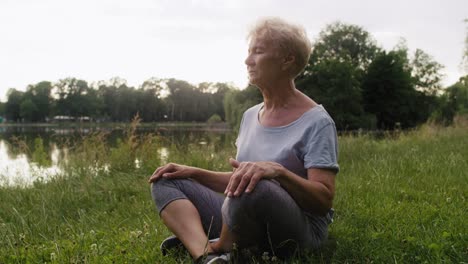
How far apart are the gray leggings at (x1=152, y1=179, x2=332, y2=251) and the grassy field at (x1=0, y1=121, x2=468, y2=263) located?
11 cm

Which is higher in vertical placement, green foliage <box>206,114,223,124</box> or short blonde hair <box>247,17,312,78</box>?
short blonde hair <box>247,17,312,78</box>

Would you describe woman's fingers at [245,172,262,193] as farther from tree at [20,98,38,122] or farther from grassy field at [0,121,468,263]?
tree at [20,98,38,122]

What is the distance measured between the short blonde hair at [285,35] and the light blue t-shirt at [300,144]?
30 cm

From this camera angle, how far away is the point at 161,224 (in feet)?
10.7

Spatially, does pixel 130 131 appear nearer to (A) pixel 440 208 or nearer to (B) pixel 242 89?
(A) pixel 440 208

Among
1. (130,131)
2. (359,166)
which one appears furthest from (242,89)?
(359,166)

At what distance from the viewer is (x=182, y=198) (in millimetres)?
2266

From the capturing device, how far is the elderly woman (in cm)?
186

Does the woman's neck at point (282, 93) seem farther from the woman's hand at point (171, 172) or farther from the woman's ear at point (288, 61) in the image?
the woman's hand at point (171, 172)

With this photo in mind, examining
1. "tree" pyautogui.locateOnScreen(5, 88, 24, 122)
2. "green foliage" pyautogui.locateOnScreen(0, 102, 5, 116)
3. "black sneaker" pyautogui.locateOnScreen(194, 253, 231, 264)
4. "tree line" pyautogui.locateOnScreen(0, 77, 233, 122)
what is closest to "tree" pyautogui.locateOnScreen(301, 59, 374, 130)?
"black sneaker" pyautogui.locateOnScreen(194, 253, 231, 264)

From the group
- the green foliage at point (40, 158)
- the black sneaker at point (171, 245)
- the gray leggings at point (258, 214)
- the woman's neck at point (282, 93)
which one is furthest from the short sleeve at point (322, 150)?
the green foliage at point (40, 158)

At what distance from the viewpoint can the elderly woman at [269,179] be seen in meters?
1.86

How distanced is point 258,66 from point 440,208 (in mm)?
1888

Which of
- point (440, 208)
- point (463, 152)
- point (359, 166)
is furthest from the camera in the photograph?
point (463, 152)
